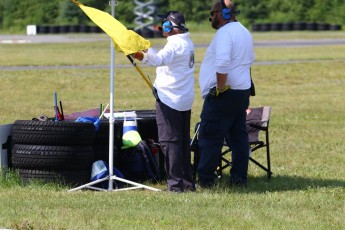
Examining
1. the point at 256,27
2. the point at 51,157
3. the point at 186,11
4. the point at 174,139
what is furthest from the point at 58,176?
the point at 186,11

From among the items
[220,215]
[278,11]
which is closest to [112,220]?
[220,215]

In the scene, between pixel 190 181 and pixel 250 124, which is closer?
pixel 190 181

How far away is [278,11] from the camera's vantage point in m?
67.4

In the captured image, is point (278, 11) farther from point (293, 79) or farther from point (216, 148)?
point (216, 148)

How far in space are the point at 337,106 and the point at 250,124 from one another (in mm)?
9060

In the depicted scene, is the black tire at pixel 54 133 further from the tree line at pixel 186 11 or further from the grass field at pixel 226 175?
the tree line at pixel 186 11

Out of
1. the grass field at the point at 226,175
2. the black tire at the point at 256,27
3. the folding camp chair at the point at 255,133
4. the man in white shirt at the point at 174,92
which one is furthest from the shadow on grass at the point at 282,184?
the black tire at the point at 256,27

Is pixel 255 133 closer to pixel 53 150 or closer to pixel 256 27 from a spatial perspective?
pixel 53 150

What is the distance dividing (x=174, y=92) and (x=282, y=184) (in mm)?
1742

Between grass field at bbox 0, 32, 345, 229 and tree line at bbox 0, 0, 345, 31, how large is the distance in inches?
1475

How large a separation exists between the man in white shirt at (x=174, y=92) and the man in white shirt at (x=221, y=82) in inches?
8.8

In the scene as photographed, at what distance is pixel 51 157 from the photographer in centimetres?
884

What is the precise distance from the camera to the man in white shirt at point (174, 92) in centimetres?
870

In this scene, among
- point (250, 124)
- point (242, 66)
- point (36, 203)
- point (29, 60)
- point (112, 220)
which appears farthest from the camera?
point (29, 60)
